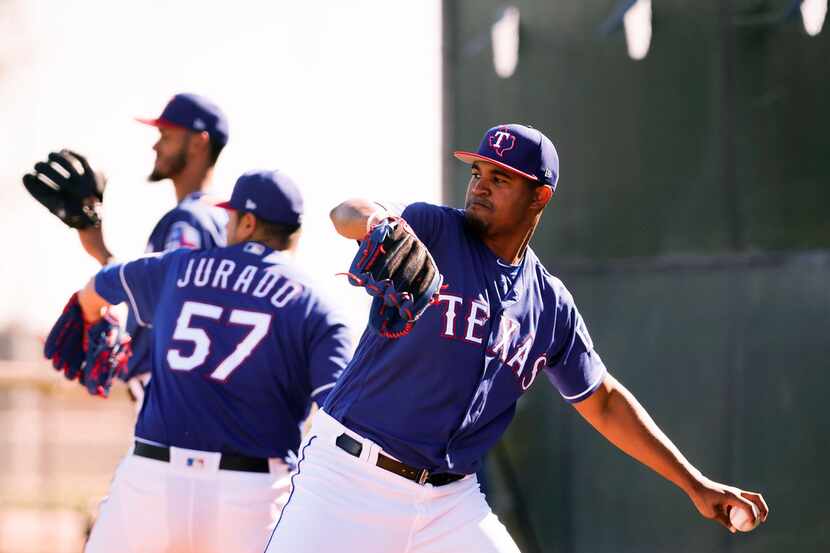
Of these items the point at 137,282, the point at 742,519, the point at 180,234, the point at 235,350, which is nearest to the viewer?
the point at 742,519

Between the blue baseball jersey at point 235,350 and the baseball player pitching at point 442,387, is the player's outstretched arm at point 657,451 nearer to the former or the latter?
the baseball player pitching at point 442,387

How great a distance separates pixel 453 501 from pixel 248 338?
3.71ft

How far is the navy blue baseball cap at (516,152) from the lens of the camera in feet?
13.2

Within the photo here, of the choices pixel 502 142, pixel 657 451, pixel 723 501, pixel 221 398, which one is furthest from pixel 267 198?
pixel 723 501

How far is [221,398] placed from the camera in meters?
4.75

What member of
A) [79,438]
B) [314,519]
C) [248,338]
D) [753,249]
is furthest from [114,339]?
[79,438]

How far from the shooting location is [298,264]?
16.2ft

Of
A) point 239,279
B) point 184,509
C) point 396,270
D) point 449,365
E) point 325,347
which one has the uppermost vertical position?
point 396,270

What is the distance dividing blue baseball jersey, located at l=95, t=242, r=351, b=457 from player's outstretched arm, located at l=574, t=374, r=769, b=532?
3.25ft

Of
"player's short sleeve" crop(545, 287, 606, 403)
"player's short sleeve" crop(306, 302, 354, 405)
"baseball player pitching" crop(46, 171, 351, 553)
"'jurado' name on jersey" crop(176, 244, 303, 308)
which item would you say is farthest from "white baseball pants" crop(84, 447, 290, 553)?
"player's short sleeve" crop(545, 287, 606, 403)

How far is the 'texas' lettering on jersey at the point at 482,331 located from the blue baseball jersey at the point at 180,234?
1776 millimetres

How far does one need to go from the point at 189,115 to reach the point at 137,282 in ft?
3.82

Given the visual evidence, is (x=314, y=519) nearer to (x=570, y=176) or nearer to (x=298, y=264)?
(x=298, y=264)

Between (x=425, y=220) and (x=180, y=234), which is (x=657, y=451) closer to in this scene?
(x=425, y=220)
